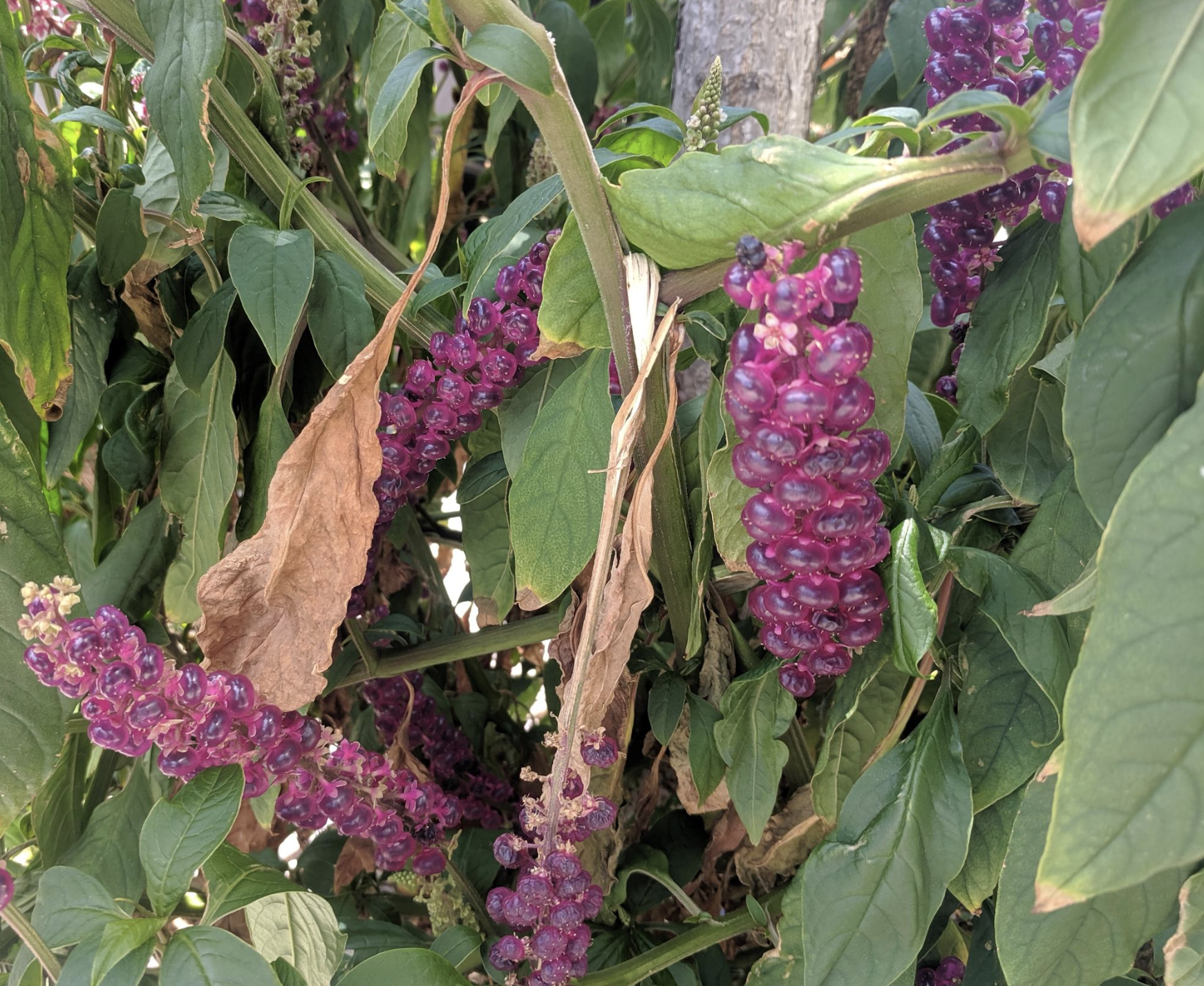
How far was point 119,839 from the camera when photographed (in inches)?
21.3

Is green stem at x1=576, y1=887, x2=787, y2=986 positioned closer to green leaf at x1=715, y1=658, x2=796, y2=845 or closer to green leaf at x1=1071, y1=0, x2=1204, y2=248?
green leaf at x1=715, y1=658, x2=796, y2=845

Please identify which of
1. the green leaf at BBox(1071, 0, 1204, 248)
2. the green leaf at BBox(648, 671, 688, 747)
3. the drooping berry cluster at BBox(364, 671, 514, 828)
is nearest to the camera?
the green leaf at BBox(1071, 0, 1204, 248)

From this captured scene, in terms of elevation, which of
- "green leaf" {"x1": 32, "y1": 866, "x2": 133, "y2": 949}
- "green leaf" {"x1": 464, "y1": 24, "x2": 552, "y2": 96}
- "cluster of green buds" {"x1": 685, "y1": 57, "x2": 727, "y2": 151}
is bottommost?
"green leaf" {"x1": 32, "y1": 866, "x2": 133, "y2": 949}

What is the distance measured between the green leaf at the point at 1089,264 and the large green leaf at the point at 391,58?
25 cm

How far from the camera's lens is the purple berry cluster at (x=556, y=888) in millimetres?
386

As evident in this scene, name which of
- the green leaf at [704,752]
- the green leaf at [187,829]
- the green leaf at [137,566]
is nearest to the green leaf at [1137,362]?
the green leaf at [704,752]

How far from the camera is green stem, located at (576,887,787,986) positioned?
458 millimetres

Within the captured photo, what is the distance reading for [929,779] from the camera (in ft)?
1.20

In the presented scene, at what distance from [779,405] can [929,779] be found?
0.18 m

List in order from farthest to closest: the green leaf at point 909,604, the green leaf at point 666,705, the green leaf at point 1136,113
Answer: the green leaf at point 666,705 → the green leaf at point 909,604 → the green leaf at point 1136,113

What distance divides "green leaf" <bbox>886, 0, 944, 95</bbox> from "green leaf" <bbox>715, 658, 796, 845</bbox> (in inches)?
16.4

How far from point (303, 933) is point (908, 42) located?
24.9 inches

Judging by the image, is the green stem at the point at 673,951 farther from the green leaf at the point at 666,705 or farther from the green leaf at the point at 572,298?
the green leaf at the point at 572,298

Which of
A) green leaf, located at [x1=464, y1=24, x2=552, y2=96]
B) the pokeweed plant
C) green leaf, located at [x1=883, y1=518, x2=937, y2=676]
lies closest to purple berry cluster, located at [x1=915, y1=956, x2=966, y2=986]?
the pokeweed plant
